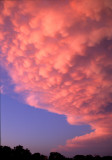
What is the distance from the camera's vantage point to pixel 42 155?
85.9m

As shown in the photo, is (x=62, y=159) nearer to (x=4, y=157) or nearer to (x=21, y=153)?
(x=21, y=153)

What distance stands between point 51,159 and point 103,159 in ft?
95.3

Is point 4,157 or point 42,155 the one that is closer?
point 4,157

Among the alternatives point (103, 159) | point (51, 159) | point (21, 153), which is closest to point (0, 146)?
point (21, 153)

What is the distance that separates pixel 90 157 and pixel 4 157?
4978cm

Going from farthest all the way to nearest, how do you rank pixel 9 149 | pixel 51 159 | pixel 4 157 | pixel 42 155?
1. pixel 51 159
2. pixel 42 155
3. pixel 9 149
4. pixel 4 157

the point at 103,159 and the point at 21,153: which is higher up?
the point at 21,153

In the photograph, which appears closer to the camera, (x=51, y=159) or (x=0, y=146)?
(x=0, y=146)

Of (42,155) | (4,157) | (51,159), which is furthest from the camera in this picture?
(51,159)

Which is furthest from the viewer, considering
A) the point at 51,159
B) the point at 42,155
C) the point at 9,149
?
the point at 51,159

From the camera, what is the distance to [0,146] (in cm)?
7919

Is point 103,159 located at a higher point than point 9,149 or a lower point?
lower

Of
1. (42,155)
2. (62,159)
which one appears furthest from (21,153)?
(62,159)

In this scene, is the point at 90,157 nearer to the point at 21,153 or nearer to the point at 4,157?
the point at 21,153
